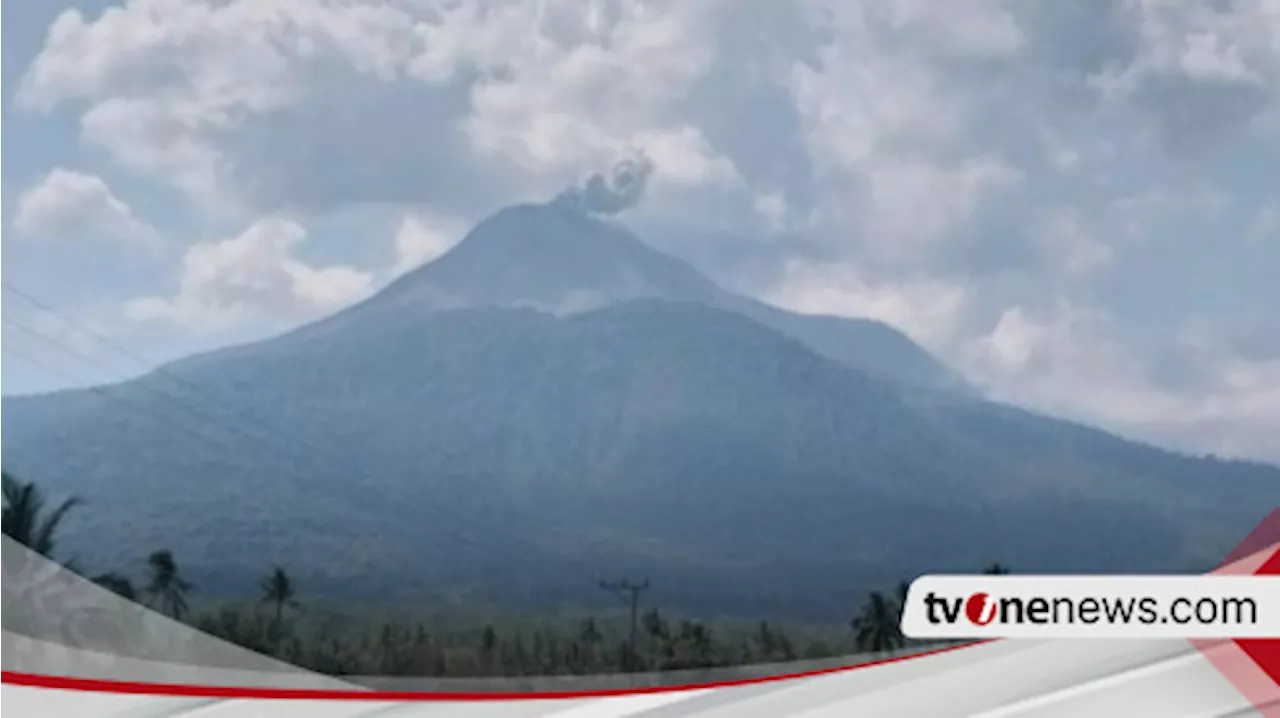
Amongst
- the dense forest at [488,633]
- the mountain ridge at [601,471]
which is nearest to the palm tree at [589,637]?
the dense forest at [488,633]

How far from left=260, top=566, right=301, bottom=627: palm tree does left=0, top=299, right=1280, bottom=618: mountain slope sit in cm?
55

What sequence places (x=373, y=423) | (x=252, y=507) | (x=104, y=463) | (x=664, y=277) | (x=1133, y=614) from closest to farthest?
(x=1133, y=614) → (x=252, y=507) → (x=104, y=463) → (x=373, y=423) → (x=664, y=277)

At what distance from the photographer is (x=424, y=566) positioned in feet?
66.7

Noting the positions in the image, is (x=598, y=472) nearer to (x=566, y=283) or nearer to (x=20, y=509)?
(x=566, y=283)

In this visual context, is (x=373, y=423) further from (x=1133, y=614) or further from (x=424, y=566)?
(x=1133, y=614)

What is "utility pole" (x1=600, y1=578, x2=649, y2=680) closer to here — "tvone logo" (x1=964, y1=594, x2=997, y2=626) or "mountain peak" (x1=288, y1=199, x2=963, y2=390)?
"mountain peak" (x1=288, y1=199, x2=963, y2=390)

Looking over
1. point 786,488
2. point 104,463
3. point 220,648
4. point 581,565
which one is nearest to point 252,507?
point 104,463

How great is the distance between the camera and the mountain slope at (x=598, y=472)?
67.7 feet

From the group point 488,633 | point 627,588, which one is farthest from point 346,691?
point 627,588

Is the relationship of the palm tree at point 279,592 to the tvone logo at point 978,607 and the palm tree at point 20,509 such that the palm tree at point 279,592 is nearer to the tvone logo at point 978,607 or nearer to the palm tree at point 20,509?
the palm tree at point 20,509

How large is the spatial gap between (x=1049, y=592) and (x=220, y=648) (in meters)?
1.25
